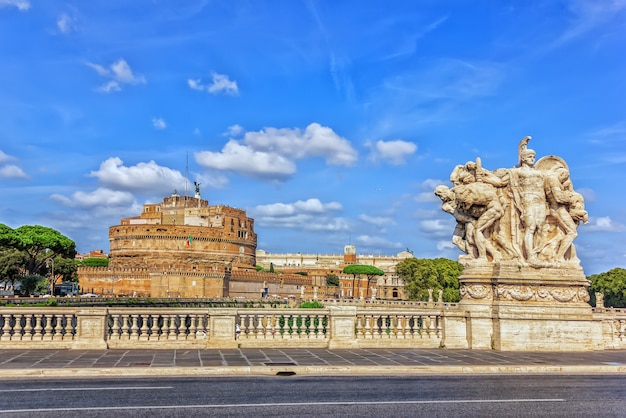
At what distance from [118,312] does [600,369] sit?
35.0ft

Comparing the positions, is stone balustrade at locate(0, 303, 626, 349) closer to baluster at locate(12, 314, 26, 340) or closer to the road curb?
baluster at locate(12, 314, 26, 340)

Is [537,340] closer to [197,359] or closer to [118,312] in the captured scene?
[197,359]

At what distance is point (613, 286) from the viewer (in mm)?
79750

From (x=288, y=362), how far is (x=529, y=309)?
21.8ft

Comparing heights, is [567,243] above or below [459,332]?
above

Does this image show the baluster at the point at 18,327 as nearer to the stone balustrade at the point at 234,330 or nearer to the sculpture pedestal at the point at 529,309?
the stone balustrade at the point at 234,330

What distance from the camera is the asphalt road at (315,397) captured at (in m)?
7.56

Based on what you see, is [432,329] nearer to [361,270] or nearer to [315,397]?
[315,397]

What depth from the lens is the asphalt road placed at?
7559 millimetres

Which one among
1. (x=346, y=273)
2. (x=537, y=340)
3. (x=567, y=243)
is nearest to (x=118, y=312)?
(x=537, y=340)

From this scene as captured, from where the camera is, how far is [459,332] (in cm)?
1504

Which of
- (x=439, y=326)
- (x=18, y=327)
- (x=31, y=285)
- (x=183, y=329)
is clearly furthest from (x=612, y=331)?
(x=31, y=285)

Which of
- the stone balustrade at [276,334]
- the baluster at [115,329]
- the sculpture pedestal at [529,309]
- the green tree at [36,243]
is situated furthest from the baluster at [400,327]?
the green tree at [36,243]

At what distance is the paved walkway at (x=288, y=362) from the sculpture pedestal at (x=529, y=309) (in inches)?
23.8
